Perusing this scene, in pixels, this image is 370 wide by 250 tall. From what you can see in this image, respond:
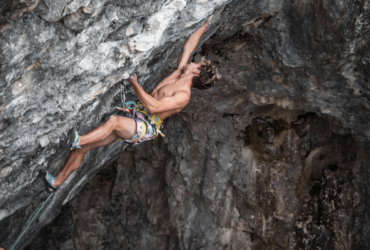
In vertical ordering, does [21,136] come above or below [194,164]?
above

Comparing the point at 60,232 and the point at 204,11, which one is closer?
the point at 204,11

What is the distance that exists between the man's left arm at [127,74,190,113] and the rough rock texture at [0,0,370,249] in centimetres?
26

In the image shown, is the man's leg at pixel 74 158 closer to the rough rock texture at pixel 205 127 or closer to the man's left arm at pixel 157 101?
the rough rock texture at pixel 205 127

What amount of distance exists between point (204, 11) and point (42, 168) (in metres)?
2.72

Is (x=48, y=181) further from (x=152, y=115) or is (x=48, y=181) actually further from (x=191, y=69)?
(x=191, y=69)

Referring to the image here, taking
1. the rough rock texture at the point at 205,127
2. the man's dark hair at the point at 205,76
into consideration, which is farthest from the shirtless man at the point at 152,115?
the rough rock texture at the point at 205,127

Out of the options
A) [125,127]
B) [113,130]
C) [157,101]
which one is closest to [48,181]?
[113,130]

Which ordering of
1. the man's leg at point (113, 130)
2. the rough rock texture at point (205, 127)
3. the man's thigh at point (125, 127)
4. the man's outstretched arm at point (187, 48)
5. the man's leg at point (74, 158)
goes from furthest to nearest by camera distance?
1. the man's outstretched arm at point (187, 48)
2. the man's leg at point (74, 158)
3. the man's thigh at point (125, 127)
4. the man's leg at point (113, 130)
5. the rough rock texture at point (205, 127)

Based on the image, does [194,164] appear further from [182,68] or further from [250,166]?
[182,68]

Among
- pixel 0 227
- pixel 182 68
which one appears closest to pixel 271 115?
pixel 182 68

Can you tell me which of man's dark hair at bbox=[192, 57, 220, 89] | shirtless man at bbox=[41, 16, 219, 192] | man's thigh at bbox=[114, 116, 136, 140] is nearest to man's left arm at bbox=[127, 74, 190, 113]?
shirtless man at bbox=[41, 16, 219, 192]

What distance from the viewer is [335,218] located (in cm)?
746

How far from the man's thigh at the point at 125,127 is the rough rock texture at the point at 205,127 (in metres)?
0.37

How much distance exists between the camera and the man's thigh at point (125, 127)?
4336 mm
